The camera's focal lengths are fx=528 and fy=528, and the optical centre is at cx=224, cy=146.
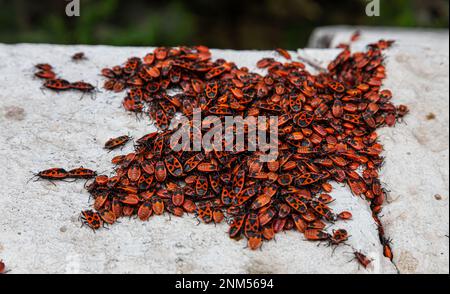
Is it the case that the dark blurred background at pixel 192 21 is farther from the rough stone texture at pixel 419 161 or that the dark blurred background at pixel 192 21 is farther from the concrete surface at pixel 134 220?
the rough stone texture at pixel 419 161

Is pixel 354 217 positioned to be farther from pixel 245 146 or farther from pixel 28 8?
pixel 28 8

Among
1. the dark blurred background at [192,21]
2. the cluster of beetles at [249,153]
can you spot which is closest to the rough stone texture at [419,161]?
the cluster of beetles at [249,153]

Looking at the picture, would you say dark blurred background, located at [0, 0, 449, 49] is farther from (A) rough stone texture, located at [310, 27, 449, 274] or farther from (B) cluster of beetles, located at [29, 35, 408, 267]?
(A) rough stone texture, located at [310, 27, 449, 274]

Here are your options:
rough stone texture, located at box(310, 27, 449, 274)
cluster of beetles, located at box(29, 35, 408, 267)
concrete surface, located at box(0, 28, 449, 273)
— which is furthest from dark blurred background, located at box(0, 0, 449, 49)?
rough stone texture, located at box(310, 27, 449, 274)

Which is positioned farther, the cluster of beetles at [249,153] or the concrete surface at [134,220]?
the cluster of beetles at [249,153]
